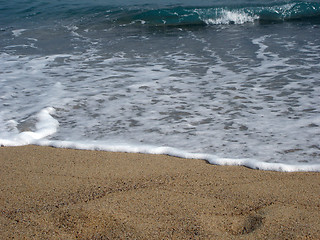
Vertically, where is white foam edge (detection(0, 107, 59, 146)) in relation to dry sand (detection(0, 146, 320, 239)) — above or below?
above

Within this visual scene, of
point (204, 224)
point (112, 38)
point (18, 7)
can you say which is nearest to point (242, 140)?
point (204, 224)

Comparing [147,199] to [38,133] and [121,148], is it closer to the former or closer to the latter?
[121,148]

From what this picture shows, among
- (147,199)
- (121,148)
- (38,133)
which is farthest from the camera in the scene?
(38,133)

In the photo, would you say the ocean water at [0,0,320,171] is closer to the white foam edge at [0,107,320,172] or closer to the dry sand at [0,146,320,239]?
the white foam edge at [0,107,320,172]

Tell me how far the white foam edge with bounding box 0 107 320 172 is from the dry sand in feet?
0.23

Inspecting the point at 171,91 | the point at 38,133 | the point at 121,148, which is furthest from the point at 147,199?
the point at 171,91

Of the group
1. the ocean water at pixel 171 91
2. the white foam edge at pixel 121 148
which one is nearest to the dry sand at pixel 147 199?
the white foam edge at pixel 121 148

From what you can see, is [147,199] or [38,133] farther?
[38,133]

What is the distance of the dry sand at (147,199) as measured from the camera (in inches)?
75.6

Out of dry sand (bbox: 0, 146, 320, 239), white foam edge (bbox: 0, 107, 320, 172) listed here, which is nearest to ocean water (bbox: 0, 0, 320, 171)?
white foam edge (bbox: 0, 107, 320, 172)

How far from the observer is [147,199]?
7.27ft

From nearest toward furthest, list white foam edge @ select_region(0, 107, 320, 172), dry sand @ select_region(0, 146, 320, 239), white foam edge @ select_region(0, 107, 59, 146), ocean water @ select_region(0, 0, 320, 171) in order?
dry sand @ select_region(0, 146, 320, 239), white foam edge @ select_region(0, 107, 320, 172), ocean water @ select_region(0, 0, 320, 171), white foam edge @ select_region(0, 107, 59, 146)

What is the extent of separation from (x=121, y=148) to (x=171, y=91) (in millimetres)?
1537

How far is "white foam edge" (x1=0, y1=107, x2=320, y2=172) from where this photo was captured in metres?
2.59
